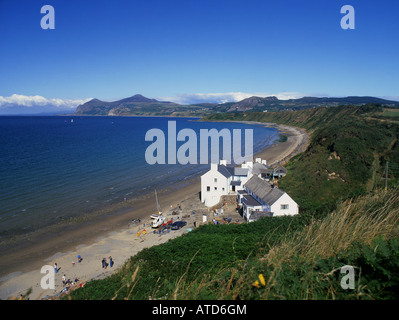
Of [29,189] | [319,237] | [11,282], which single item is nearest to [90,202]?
[29,189]

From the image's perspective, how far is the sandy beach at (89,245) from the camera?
735 inches

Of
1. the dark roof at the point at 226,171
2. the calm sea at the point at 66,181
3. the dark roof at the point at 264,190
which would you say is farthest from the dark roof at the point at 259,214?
the calm sea at the point at 66,181

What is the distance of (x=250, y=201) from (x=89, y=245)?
16.1 meters

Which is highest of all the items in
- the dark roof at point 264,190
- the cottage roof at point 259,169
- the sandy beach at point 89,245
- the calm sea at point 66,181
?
the cottage roof at point 259,169

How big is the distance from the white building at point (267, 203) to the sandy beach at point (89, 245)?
5.47m

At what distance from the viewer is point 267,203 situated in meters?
24.0

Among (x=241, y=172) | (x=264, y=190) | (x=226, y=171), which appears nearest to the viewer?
(x=264, y=190)

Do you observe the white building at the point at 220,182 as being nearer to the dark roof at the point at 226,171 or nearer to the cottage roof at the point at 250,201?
the dark roof at the point at 226,171

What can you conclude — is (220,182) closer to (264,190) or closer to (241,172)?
(241,172)

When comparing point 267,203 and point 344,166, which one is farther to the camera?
point 344,166

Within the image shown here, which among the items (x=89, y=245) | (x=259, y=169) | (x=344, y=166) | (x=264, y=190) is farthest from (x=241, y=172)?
(x=89, y=245)

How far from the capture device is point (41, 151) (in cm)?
6688

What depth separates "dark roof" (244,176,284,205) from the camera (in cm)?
2402

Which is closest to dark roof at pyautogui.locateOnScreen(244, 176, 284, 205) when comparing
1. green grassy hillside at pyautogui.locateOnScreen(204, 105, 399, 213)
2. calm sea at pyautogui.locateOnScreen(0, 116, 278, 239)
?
green grassy hillside at pyautogui.locateOnScreen(204, 105, 399, 213)
